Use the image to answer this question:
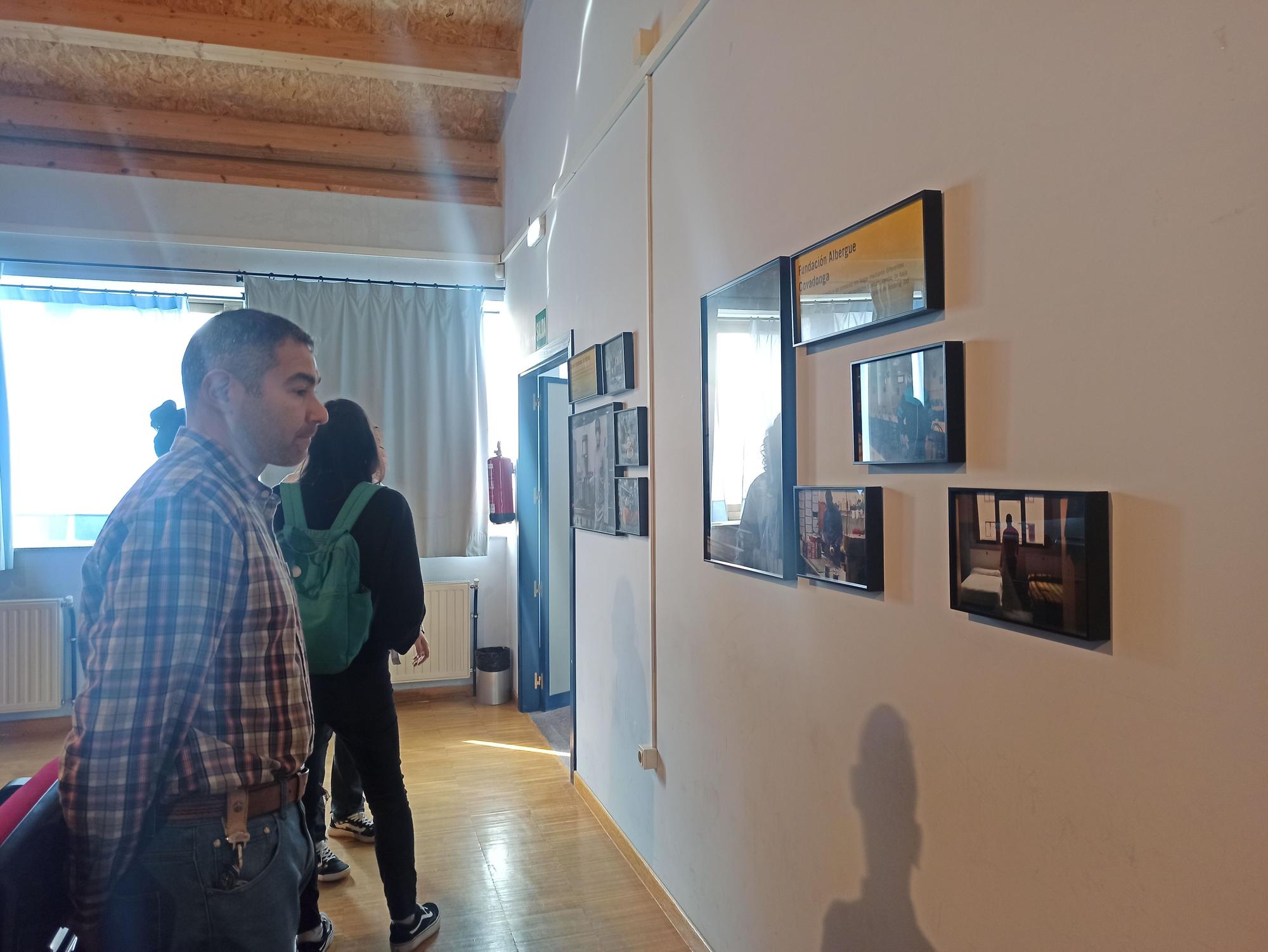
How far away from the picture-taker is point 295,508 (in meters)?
2.27

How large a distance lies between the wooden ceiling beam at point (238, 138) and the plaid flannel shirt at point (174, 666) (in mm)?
4511

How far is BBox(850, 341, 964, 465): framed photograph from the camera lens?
4.46 ft

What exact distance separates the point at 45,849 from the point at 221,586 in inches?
15.5

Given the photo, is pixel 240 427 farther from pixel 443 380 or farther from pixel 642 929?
pixel 443 380

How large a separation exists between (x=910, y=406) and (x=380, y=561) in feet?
4.80

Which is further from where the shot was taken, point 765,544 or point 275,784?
point 765,544

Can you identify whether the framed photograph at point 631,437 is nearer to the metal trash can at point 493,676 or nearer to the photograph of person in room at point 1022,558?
the photograph of person in room at point 1022,558

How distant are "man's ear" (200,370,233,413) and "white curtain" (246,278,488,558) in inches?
152

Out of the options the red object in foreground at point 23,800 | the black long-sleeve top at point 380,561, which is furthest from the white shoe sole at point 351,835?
the red object in foreground at point 23,800

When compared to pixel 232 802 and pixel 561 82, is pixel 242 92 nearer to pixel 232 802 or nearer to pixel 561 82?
pixel 561 82

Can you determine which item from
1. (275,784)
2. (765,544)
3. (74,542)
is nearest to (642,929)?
(765,544)

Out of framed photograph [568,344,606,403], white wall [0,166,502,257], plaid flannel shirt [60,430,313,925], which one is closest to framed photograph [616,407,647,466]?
framed photograph [568,344,606,403]

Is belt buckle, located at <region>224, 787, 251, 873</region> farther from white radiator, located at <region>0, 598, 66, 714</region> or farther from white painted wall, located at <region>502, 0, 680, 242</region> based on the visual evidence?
white radiator, located at <region>0, 598, 66, 714</region>

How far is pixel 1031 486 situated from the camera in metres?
1.23
